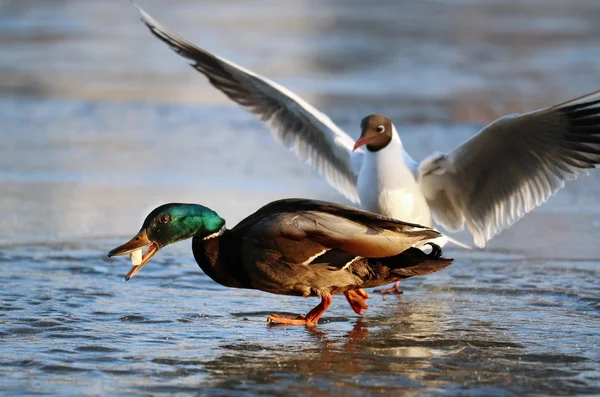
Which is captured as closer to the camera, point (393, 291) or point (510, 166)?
point (393, 291)

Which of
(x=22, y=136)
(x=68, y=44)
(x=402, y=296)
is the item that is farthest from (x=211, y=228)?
(x=68, y=44)

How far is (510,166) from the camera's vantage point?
24.2ft

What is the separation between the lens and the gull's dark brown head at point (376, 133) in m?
7.39

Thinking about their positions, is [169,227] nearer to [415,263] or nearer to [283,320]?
[283,320]

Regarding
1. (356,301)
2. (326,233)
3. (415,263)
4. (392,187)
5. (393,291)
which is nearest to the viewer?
(326,233)

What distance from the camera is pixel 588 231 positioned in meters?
8.38

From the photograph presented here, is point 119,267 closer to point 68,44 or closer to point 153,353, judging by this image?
point 153,353

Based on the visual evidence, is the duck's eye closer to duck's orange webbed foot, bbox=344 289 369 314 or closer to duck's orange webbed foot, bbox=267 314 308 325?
duck's orange webbed foot, bbox=267 314 308 325

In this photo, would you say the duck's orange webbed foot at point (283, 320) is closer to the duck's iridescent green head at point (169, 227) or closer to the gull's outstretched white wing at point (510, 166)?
the duck's iridescent green head at point (169, 227)

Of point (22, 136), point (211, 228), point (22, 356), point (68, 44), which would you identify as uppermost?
point (68, 44)

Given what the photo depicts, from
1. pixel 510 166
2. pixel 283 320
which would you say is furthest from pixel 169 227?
pixel 510 166

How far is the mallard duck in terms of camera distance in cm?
554

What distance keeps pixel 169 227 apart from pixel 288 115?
3072mm

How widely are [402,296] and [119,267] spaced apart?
1786 millimetres
